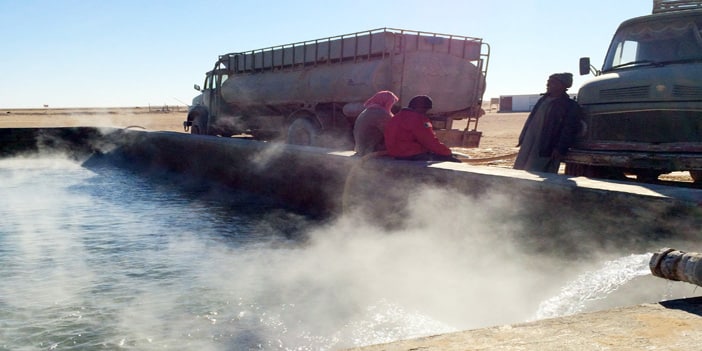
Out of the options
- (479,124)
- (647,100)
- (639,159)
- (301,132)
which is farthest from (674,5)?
(479,124)

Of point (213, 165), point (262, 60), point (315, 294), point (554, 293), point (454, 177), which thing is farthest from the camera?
point (262, 60)

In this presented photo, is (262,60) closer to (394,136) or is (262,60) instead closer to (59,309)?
(394,136)

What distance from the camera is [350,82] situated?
1177 cm

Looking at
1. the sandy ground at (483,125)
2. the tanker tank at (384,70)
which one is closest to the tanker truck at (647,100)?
the sandy ground at (483,125)

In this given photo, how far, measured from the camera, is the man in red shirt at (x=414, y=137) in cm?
654

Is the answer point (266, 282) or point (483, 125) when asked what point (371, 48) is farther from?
point (483, 125)

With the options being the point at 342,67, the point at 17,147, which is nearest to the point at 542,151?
the point at 342,67

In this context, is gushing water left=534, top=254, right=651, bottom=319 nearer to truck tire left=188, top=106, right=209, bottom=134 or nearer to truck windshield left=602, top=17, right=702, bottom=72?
truck windshield left=602, top=17, right=702, bottom=72

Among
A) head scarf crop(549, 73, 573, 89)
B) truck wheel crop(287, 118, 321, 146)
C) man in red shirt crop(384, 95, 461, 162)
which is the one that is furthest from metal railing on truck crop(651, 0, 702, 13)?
truck wheel crop(287, 118, 321, 146)

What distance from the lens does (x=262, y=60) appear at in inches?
607

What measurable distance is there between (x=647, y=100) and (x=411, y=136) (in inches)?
112

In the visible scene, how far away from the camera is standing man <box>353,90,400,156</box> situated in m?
7.42

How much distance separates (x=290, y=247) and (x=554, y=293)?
10.9ft

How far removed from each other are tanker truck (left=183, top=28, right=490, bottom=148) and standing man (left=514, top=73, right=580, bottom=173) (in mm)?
4494
